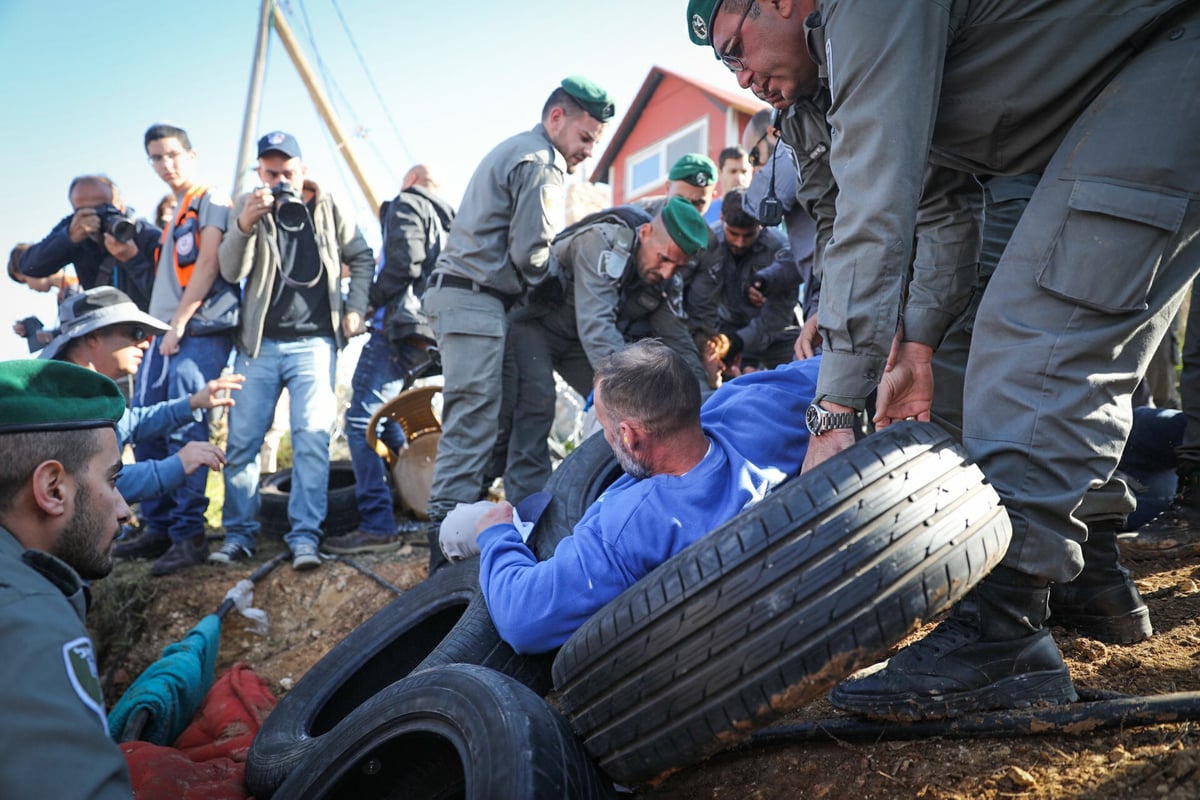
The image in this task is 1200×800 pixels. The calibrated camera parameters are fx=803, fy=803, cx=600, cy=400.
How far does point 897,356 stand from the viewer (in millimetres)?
2234

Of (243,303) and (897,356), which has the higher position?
(243,303)

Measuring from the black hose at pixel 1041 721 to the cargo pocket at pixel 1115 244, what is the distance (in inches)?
32.1

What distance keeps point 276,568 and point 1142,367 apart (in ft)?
15.1

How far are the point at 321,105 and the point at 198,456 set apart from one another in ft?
34.5

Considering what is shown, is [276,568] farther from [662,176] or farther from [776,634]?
[662,176]

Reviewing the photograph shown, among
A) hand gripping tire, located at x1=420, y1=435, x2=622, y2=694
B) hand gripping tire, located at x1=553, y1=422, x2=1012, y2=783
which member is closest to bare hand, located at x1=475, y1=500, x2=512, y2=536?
hand gripping tire, located at x1=420, y1=435, x2=622, y2=694

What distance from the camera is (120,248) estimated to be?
5.64 meters

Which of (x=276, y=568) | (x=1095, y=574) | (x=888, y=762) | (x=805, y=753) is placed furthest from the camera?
(x=276, y=568)

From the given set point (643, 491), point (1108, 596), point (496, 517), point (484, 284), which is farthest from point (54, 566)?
point (484, 284)

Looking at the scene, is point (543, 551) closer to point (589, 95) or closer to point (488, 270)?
point (488, 270)

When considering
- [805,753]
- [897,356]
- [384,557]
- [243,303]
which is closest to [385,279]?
[243,303]

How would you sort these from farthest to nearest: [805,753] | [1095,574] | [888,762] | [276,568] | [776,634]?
[276,568], [1095,574], [805,753], [888,762], [776,634]

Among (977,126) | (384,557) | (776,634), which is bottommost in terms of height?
(384,557)

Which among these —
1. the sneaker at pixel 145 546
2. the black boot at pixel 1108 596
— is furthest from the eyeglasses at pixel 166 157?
the black boot at pixel 1108 596
